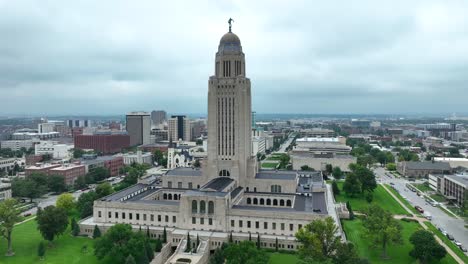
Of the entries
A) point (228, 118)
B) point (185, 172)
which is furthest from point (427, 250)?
point (185, 172)

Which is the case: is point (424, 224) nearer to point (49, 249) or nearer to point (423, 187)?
point (423, 187)

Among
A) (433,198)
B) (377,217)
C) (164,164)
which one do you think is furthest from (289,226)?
(164,164)

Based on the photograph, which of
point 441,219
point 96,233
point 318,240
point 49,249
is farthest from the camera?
point 441,219

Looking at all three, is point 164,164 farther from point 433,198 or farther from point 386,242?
point 386,242

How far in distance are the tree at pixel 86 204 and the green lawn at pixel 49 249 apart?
8.87m

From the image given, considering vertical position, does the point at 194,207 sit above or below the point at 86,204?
above

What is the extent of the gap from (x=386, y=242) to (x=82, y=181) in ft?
302

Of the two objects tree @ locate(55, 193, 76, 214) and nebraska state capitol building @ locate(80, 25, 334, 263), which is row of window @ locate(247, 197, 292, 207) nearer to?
nebraska state capitol building @ locate(80, 25, 334, 263)

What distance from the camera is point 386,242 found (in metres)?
63.6

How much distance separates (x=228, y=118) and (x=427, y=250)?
48400 mm

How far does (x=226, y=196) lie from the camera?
72.6 m

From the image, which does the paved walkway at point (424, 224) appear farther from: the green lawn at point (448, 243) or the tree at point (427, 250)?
the tree at point (427, 250)

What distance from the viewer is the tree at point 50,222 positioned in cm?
6594

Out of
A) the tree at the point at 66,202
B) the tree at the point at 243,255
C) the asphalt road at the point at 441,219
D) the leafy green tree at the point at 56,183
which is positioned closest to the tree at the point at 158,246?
the tree at the point at 243,255
